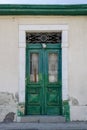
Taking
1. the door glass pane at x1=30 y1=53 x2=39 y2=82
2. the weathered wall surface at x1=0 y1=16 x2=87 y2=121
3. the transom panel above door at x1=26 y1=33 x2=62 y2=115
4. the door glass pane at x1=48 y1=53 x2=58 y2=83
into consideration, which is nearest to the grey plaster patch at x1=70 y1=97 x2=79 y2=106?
the weathered wall surface at x1=0 y1=16 x2=87 y2=121

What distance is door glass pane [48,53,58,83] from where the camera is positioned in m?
11.7

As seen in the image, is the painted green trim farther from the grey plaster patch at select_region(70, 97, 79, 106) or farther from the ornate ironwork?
the grey plaster patch at select_region(70, 97, 79, 106)

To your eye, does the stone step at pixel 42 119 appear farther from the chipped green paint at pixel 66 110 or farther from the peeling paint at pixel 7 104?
the peeling paint at pixel 7 104

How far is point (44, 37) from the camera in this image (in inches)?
461

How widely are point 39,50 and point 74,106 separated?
6.50 ft

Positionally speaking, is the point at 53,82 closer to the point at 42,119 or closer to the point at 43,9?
the point at 42,119

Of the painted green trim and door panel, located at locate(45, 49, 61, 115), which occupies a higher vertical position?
the painted green trim

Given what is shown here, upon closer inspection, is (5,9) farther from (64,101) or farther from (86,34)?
(64,101)

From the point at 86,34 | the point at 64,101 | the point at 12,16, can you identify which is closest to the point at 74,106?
the point at 64,101

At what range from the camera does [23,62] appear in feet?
37.6

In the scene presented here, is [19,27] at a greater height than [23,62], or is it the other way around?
[19,27]

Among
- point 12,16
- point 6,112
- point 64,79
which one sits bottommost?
point 6,112

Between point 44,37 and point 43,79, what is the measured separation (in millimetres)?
1271

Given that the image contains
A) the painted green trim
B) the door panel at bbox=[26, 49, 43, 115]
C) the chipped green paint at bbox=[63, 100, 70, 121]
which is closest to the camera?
the painted green trim
